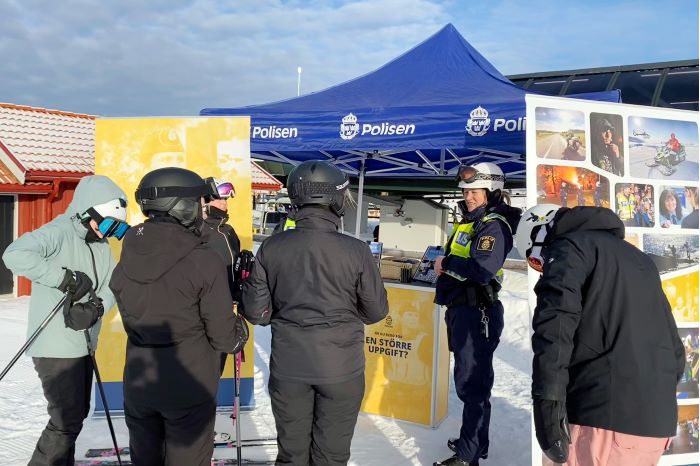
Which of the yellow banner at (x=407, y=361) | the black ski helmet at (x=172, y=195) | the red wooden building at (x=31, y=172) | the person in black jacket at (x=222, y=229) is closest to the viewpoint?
the black ski helmet at (x=172, y=195)

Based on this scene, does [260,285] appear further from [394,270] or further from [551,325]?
[394,270]

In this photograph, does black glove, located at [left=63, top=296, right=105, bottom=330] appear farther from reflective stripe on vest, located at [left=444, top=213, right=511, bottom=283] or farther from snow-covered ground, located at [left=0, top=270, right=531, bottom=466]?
reflective stripe on vest, located at [left=444, top=213, right=511, bottom=283]

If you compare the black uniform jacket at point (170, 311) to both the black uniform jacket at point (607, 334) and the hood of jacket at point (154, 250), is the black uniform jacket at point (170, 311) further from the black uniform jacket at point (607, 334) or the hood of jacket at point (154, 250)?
the black uniform jacket at point (607, 334)

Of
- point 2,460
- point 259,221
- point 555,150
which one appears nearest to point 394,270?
point 555,150

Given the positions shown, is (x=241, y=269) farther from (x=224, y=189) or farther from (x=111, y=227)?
(x=224, y=189)

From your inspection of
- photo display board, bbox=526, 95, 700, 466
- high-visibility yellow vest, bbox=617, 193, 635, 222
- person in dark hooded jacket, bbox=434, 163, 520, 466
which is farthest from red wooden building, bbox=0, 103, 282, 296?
high-visibility yellow vest, bbox=617, 193, 635, 222

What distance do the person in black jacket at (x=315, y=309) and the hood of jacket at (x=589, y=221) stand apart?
84 cm

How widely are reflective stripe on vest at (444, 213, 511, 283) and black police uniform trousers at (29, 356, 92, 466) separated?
89.7 inches

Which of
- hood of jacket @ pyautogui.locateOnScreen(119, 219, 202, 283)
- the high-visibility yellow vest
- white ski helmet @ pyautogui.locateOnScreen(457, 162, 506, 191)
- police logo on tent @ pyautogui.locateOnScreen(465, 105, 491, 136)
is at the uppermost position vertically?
police logo on tent @ pyautogui.locateOnScreen(465, 105, 491, 136)

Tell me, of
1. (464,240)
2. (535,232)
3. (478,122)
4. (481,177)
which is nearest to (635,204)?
(481,177)

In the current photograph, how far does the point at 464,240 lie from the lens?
3.50 meters

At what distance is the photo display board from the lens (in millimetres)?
3049

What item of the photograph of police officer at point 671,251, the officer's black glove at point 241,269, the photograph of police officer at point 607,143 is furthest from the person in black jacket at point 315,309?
the photograph of police officer at point 671,251

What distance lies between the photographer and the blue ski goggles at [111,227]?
107 inches
